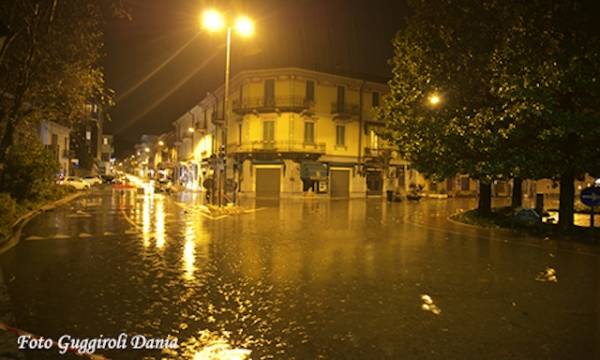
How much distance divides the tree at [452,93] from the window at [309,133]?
20533 millimetres

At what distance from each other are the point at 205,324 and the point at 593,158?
13.6m

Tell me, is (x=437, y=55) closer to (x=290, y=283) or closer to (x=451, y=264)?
(x=451, y=264)

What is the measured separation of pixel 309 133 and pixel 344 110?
173 inches

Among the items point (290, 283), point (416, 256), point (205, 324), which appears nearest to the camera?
point (205, 324)

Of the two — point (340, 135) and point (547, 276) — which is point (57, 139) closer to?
point (340, 135)

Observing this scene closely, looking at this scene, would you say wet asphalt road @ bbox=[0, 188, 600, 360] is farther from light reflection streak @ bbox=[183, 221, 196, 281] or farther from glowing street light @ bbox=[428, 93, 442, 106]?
glowing street light @ bbox=[428, 93, 442, 106]

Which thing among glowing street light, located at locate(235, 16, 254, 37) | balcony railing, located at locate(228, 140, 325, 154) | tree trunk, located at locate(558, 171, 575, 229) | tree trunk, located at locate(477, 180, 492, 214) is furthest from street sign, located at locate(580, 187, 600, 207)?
balcony railing, located at locate(228, 140, 325, 154)

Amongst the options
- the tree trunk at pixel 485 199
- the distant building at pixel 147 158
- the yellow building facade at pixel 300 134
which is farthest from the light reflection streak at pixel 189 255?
the distant building at pixel 147 158

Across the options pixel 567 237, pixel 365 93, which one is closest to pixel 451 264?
pixel 567 237

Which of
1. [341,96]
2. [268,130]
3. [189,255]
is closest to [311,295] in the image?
[189,255]

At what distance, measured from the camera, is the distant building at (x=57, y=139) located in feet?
150

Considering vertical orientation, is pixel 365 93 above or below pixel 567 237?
above

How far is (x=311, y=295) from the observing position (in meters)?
→ 6.79

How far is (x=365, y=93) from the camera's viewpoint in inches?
1735
